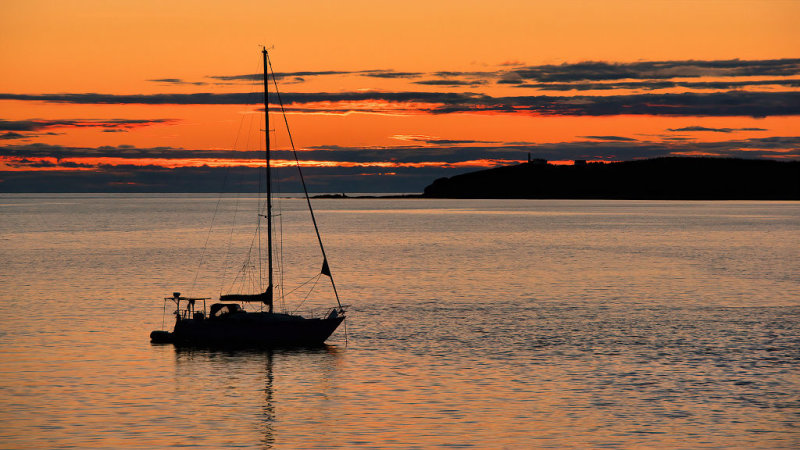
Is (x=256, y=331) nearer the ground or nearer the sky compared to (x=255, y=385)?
nearer the sky

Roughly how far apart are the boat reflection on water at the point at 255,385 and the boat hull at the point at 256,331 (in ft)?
1.50

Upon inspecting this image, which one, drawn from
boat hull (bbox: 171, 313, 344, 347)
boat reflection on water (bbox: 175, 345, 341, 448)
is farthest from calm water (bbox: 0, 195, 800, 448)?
boat hull (bbox: 171, 313, 344, 347)

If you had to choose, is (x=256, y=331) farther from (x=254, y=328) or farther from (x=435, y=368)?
(x=435, y=368)

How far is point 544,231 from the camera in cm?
18462

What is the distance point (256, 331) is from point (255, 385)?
8350 mm

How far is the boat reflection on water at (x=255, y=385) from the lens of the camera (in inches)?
1266

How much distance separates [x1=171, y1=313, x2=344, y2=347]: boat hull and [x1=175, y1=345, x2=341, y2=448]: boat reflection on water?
46 cm

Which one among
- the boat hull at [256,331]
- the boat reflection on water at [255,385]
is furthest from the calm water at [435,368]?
the boat hull at [256,331]

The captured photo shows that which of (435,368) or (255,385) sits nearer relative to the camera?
(255,385)

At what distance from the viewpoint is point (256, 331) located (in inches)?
1802

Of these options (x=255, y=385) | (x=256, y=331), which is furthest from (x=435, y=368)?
(x=256, y=331)

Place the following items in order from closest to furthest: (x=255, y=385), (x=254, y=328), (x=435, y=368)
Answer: (x=255, y=385) → (x=435, y=368) → (x=254, y=328)

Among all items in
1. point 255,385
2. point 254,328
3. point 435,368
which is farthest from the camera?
point 254,328

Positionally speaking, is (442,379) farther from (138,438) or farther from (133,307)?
(133,307)
